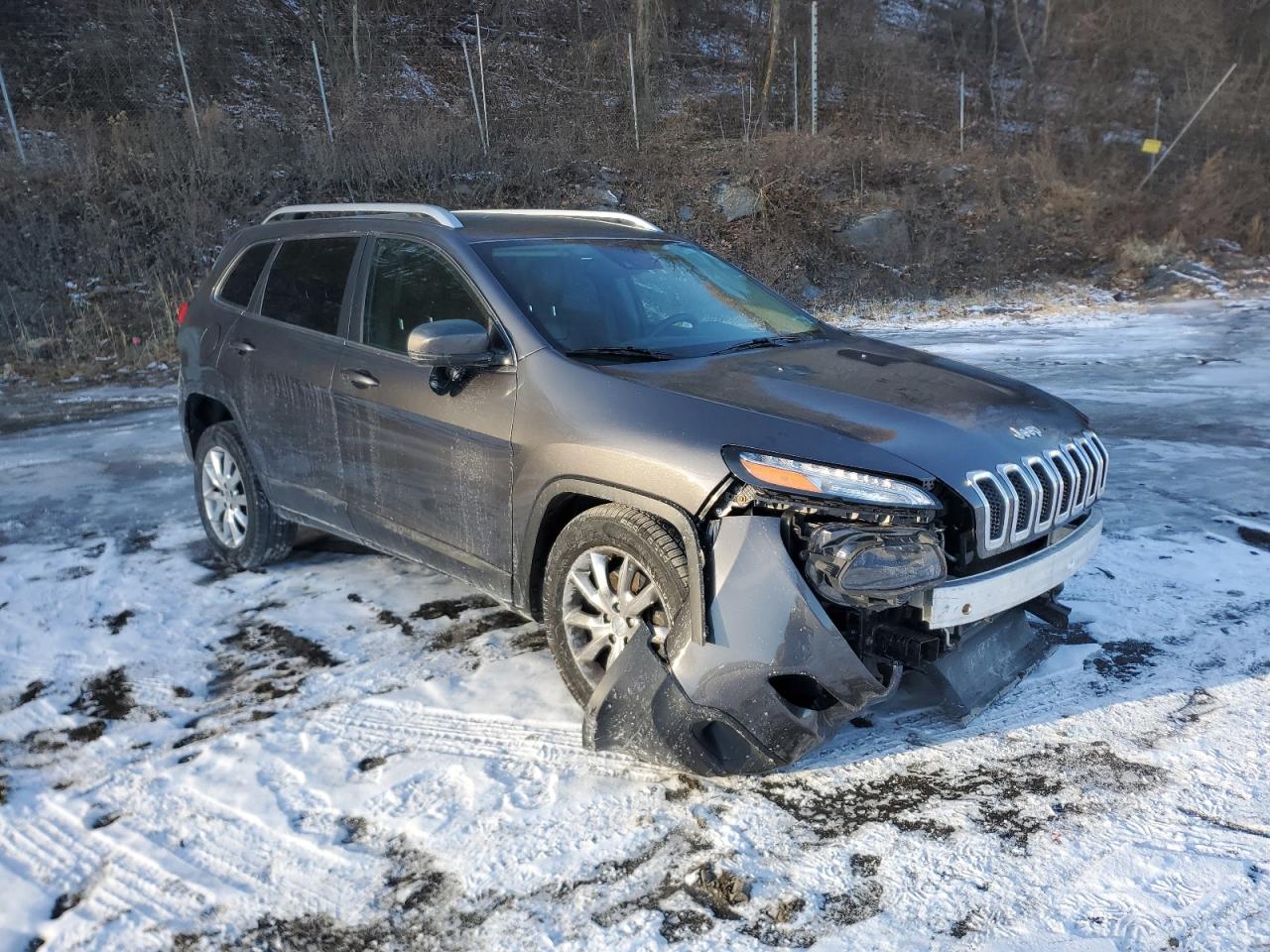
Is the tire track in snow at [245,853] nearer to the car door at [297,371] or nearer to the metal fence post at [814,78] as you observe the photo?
the car door at [297,371]

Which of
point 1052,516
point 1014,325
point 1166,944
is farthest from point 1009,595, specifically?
point 1014,325

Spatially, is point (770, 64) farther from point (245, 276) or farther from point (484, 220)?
point (484, 220)

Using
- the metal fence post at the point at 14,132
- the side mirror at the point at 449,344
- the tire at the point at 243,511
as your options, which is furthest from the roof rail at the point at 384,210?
the metal fence post at the point at 14,132

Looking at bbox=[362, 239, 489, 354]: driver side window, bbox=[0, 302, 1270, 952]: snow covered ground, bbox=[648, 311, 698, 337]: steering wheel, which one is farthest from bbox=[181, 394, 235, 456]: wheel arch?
bbox=[648, 311, 698, 337]: steering wheel

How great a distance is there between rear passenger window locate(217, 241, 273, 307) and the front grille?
3.77m

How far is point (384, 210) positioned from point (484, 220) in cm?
48

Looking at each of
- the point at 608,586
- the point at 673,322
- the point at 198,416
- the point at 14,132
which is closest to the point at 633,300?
the point at 673,322

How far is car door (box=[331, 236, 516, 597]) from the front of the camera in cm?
364

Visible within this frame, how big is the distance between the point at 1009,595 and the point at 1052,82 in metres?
27.7

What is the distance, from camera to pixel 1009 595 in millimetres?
3062

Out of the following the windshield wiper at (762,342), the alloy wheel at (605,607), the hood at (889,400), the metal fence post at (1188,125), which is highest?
the metal fence post at (1188,125)

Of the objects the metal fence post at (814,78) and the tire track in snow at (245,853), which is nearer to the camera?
the tire track in snow at (245,853)

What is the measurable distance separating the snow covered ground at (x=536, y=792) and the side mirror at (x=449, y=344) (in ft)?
4.16

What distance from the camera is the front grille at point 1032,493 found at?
2.97 m
